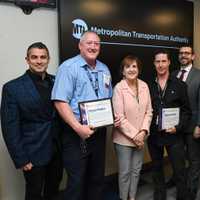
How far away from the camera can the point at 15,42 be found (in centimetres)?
257

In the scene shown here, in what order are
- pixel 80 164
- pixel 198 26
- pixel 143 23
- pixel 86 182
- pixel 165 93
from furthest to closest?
pixel 198 26, pixel 143 23, pixel 165 93, pixel 86 182, pixel 80 164

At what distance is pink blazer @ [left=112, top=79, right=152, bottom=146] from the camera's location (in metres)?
2.49

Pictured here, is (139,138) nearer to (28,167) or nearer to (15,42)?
(28,167)

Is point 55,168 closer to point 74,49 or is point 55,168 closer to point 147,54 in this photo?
point 74,49

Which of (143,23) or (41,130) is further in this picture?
(143,23)

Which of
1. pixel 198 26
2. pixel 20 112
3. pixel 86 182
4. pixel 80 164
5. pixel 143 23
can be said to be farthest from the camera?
pixel 198 26

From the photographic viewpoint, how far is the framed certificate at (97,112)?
2162 mm

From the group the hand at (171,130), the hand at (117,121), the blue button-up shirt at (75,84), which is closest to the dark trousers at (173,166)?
the hand at (171,130)

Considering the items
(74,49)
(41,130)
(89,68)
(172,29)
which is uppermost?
(172,29)

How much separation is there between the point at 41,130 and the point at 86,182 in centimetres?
64

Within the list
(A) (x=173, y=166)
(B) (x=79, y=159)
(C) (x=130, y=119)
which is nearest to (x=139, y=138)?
(C) (x=130, y=119)

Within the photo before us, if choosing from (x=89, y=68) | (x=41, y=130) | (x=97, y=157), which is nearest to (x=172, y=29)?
(x=89, y=68)

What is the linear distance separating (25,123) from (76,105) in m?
0.39

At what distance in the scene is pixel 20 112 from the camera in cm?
207
